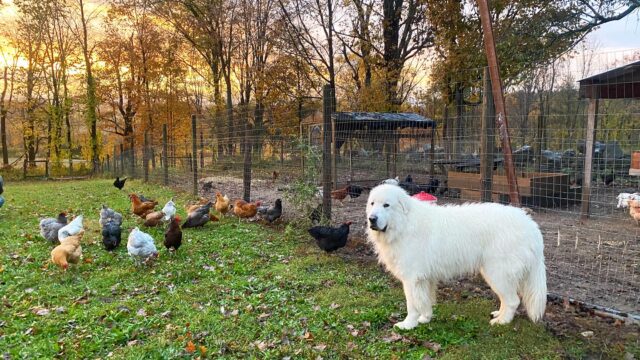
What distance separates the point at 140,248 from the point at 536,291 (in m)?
4.57

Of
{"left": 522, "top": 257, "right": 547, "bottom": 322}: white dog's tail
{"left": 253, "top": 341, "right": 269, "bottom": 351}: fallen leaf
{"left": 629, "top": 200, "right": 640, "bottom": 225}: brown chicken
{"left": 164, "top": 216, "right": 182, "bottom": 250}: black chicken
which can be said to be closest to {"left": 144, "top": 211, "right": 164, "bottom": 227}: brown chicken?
{"left": 164, "top": 216, "right": 182, "bottom": 250}: black chicken

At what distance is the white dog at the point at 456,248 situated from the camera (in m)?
3.32

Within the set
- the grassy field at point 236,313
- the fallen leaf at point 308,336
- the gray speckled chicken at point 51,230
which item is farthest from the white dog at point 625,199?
the gray speckled chicken at point 51,230

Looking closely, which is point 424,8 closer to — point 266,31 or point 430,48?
point 430,48

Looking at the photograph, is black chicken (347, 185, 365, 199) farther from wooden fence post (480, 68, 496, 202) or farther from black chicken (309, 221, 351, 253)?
wooden fence post (480, 68, 496, 202)

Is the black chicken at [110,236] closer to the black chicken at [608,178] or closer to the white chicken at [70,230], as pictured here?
the white chicken at [70,230]

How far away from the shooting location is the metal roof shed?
7.00 meters

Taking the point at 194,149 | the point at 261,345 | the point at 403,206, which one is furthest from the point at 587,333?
the point at 194,149

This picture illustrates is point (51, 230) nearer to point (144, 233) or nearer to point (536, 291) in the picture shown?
point (144, 233)

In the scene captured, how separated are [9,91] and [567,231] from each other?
30.8 metres

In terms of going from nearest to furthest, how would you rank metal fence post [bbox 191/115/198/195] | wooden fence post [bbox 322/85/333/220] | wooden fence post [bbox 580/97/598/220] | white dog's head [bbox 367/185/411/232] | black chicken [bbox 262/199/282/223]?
white dog's head [bbox 367/185/411/232] → wooden fence post [bbox 322/85/333/220] → wooden fence post [bbox 580/97/598/220] → black chicken [bbox 262/199/282/223] → metal fence post [bbox 191/115/198/195]

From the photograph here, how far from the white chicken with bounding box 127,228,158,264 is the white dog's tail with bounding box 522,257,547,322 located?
4423 millimetres

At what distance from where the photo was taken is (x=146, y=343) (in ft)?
10.8

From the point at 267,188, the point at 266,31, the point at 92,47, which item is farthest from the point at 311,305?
the point at 92,47
